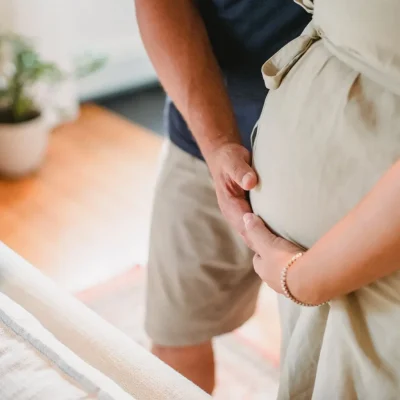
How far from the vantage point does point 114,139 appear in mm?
2611

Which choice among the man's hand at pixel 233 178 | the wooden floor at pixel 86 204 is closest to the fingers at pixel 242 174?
the man's hand at pixel 233 178

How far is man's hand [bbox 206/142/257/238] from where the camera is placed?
2.59ft

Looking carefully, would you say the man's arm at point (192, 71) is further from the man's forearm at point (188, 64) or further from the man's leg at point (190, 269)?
the man's leg at point (190, 269)

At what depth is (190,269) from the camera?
3.58 feet

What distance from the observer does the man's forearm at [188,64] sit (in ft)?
3.00

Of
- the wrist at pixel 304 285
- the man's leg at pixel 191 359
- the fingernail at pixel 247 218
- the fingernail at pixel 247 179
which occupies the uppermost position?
the fingernail at pixel 247 179

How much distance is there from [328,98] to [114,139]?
199 cm

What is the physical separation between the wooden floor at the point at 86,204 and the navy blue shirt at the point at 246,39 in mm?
971

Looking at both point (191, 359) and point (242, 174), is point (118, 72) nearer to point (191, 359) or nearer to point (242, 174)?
point (191, 359)

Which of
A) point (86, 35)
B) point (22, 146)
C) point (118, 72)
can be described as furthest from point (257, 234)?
point (118, 72)

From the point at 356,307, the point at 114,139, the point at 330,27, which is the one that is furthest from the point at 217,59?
the point at 114,139

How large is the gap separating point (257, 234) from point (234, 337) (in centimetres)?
97

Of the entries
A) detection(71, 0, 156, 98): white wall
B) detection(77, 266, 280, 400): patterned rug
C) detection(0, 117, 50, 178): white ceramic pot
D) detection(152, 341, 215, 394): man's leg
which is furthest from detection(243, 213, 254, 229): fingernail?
detection(71, 0, 156, 98): white wall

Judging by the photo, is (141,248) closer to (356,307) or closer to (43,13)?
(43,13)
